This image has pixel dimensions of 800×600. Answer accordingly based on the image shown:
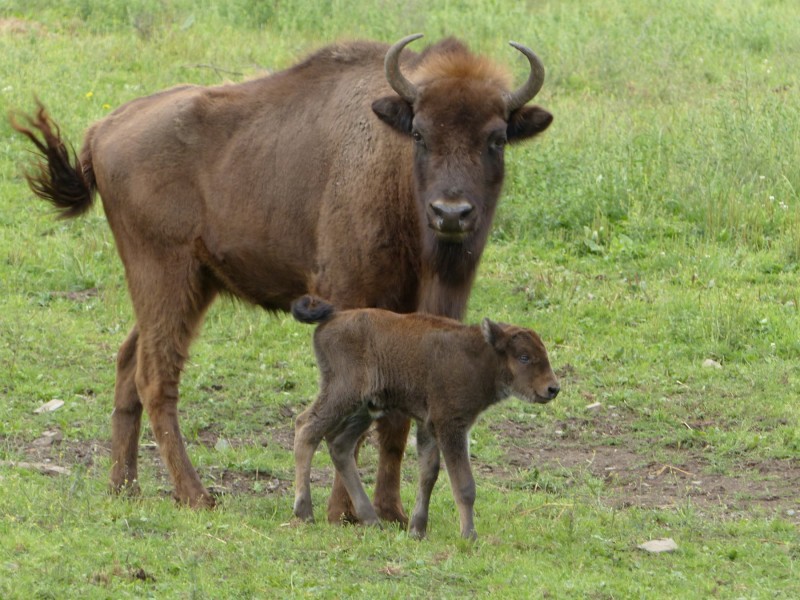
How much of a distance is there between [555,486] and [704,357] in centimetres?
248

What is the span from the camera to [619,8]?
18.8 meters

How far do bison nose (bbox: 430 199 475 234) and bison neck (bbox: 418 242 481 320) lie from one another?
218mm

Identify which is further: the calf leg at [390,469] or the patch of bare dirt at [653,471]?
the patch of bare dirt at [653,471]

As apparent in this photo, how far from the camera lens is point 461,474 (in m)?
6.38

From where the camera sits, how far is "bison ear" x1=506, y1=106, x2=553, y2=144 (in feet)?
24.5

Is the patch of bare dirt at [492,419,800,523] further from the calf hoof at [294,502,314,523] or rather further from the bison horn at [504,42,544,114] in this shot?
the bison horn at [504,42,544,114]

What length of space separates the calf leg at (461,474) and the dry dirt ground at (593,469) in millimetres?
1423

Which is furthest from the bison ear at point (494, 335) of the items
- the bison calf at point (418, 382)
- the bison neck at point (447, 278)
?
the bison neck at point (447, 278)

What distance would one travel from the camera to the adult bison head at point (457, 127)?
686 centimetres

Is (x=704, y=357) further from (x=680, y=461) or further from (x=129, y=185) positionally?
(x=129, y=185)

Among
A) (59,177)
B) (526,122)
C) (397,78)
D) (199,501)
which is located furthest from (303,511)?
(59,177)

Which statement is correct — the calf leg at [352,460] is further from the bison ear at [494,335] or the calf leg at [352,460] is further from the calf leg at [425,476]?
the bison ear at [494,335]

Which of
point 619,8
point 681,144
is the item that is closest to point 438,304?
point 681,144

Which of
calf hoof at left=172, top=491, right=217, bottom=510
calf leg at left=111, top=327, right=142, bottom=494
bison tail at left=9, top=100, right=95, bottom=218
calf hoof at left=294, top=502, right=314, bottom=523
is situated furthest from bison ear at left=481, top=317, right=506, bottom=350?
bison tail at left=9, top=100, right=95, bottom=218
